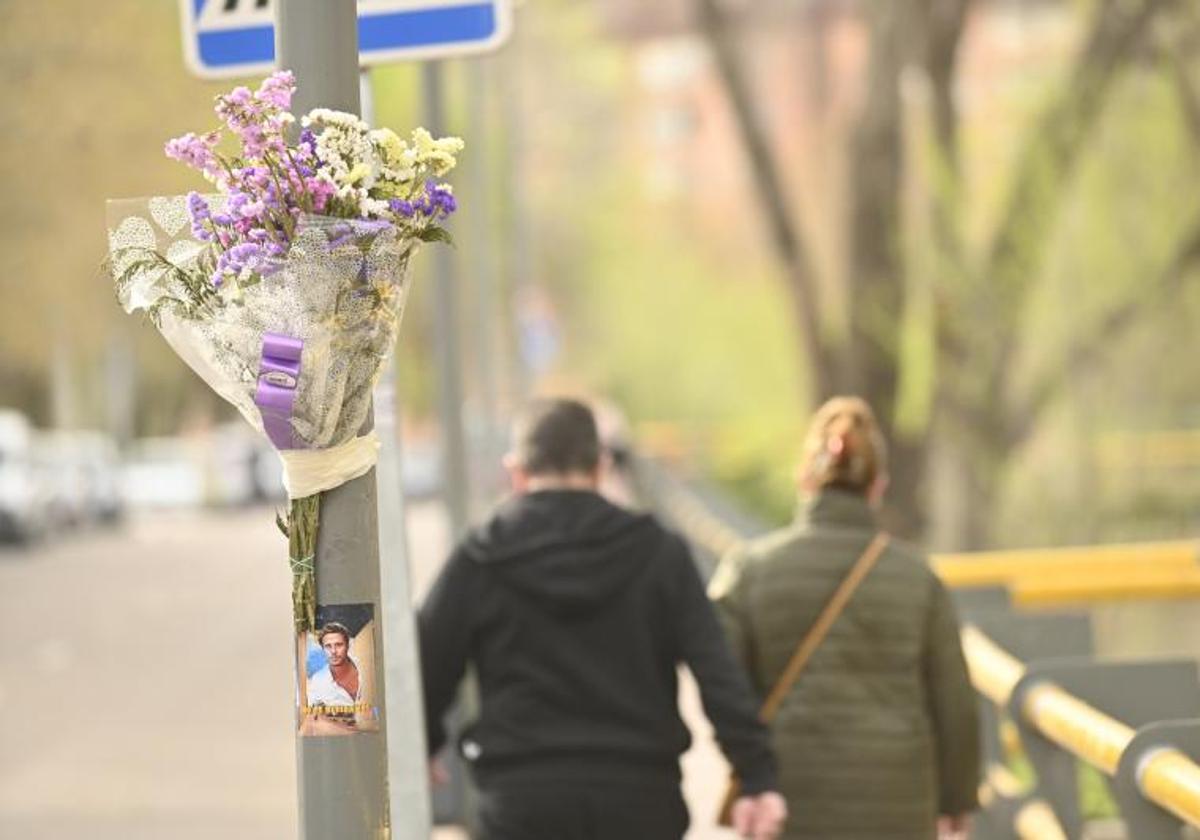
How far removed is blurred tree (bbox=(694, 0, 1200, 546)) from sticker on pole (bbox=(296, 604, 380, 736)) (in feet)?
33.6

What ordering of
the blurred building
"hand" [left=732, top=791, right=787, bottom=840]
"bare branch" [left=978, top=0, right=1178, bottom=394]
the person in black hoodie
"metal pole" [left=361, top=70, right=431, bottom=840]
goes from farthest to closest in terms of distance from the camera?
the blurred building
"bare branch" [left=978, top=0, right=1178, bottom=394]
"metal pole" [left=361, top=70, right=431, bottom=840]
"hand" [left=732, top=791, right=787, bottom=840]
the person in black hoodie

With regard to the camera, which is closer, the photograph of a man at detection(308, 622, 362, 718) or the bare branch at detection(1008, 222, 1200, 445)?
the photograph of a man at detection(308, 622, 362, 718)

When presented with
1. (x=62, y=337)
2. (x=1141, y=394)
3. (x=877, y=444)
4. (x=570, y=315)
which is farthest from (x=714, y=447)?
(x=877, y=444)

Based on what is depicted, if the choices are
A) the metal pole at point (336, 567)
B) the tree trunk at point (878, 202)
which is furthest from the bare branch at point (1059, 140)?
the metal pole at point (336, 567)

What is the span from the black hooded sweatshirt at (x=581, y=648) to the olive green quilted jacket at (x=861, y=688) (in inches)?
17.4

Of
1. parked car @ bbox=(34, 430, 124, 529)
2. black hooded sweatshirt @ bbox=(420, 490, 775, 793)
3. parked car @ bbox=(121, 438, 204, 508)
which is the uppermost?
black hooded sweatshirt @ bbox=(420, 490, 775, 793)

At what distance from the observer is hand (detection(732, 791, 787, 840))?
18.6 ft

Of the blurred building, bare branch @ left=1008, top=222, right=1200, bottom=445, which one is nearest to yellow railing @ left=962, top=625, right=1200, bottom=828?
bare branch @ left=1008, top=222, right=1200, bottom=445

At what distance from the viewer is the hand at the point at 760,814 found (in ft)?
18.6

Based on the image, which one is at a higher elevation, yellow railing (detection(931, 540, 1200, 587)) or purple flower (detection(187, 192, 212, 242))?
purple flower (detection(187, 192, 212, 242))

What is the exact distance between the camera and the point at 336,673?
4340 mm

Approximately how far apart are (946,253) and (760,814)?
990cm

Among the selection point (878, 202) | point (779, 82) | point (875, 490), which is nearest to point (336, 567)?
point (875, 490)

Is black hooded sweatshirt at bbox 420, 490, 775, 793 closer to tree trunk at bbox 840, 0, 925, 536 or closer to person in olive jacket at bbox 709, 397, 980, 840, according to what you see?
person in olive jacket at bbox 709, 397, 980, 840
